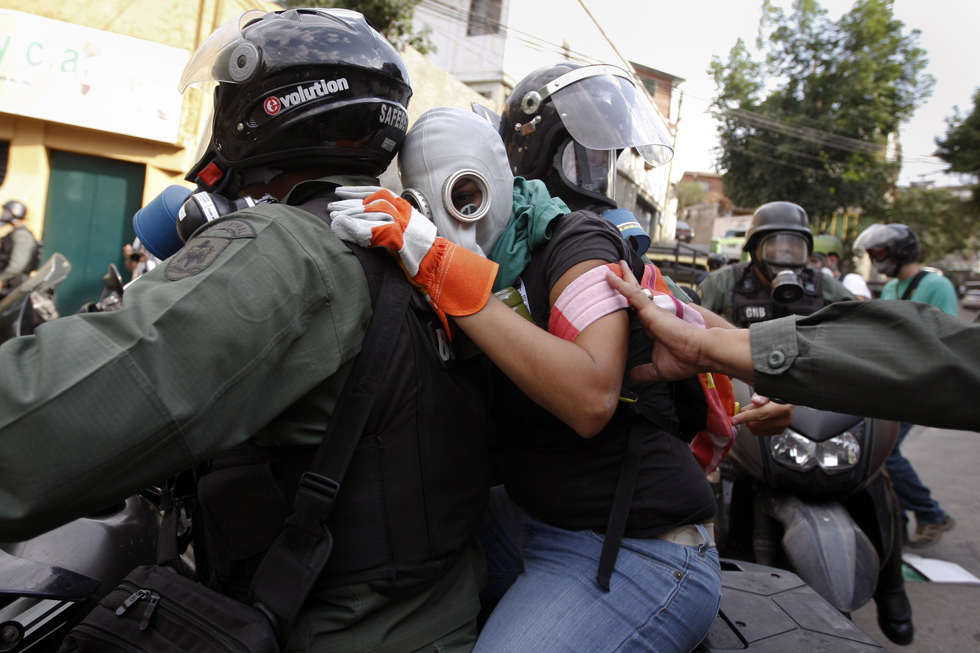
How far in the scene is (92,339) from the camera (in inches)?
37.0

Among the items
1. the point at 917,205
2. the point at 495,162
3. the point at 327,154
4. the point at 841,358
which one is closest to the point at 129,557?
the point at 327,154

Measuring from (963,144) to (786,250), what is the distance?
28.9 feet

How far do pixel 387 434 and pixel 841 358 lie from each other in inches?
32.9

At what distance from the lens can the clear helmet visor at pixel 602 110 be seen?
2.13 meters

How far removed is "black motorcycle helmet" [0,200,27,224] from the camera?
28.9 ft

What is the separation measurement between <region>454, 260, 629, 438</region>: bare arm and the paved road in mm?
558

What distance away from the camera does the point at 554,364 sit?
1.34 m

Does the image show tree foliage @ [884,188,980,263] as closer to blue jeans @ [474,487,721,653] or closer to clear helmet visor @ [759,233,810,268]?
clear helmet visor @ [759,233,810,268]

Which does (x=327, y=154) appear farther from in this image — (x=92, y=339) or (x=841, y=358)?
(x=841, y=358)

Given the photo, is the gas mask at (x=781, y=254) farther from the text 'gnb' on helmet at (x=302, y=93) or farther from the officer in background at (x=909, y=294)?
the text 'gnb' on helmet at (x=302, y=93)

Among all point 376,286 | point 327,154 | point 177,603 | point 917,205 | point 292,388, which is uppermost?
point 917,205

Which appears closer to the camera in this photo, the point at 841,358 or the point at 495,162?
the point at 841,358

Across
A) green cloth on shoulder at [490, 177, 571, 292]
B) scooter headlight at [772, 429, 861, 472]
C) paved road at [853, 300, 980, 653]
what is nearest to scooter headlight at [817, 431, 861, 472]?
scooter headlight at [772, 429, 861, 472]

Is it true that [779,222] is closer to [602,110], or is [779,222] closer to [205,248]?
[602,110]
